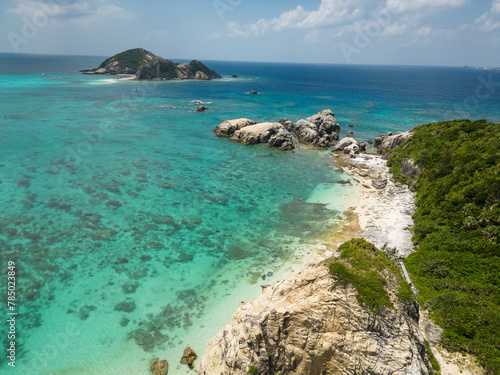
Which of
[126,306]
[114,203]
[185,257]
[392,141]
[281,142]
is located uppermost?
[392,141]

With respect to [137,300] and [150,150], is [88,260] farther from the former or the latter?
[150,150]

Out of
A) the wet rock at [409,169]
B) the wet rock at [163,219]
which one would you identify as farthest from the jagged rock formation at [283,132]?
the wet rock at [163,219]

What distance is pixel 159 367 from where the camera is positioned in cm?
1598

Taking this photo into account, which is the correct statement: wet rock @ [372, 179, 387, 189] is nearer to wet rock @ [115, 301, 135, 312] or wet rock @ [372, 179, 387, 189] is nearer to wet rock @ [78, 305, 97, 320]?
wet rock @ [115, 301, 135, 312]

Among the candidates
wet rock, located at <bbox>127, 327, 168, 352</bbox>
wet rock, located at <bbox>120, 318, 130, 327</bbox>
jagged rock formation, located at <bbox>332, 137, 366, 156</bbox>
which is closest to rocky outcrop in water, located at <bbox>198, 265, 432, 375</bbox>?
wet rock, located at <bbox>127, 327, 168, 352</bbox>

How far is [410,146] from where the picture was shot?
4650 centimetres

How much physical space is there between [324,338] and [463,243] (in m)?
16.7

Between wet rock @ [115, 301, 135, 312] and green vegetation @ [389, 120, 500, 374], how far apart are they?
66.2ft

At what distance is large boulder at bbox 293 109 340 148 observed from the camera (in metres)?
61.7

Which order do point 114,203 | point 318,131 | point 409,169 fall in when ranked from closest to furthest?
point 114,203, point 409,169, point 318,131

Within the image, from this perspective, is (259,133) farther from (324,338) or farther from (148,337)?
(324,338)

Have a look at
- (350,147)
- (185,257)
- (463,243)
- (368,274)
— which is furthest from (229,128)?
(368,274)

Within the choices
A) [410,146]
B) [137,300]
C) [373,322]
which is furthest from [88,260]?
[410,146]

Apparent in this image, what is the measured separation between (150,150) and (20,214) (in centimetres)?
2700
